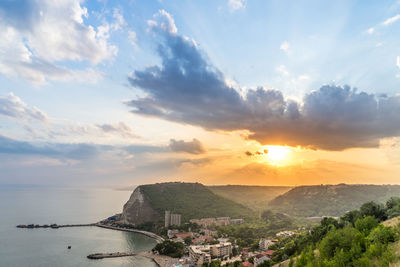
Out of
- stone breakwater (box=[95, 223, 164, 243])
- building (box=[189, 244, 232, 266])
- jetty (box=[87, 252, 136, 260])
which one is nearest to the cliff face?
stone breakwater (box=[95, 223, 164, 243])

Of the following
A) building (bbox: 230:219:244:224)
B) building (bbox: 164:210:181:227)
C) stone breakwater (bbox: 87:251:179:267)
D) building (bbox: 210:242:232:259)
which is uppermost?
building (bbox: 164:210:181:227)

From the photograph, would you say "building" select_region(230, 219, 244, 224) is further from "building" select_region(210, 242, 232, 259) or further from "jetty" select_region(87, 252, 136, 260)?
"jetty" select_region(87, 252, 136, 260)

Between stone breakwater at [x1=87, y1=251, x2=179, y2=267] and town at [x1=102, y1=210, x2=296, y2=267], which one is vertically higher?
town at [x1=102, y1=210, x2=296, y2=267]

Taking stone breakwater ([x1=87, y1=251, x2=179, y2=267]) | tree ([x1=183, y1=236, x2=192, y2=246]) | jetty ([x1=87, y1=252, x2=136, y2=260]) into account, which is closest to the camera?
stone breakwater ([x1=87, y1=251, x2=179, y2=267])

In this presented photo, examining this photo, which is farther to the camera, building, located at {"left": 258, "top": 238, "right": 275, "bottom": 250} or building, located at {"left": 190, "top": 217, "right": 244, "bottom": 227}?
building, located at {"left": 190, "top": 217, "right": 244, "bottom": 227}

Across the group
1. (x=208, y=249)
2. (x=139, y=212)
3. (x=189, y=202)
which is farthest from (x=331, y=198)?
(x=208, y=249)

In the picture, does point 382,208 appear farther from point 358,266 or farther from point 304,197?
point 304,197

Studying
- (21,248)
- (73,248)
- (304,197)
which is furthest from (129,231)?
(304,197)
